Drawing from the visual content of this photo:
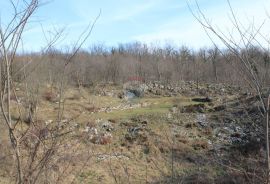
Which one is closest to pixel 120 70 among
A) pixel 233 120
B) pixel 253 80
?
pixel 233 120

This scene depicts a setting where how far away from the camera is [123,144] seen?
20125 millimetres

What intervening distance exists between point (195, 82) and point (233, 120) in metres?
26.2

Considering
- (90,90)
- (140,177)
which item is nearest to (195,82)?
(90,90)

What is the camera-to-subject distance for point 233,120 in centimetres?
2402

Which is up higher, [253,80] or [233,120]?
[253,80]

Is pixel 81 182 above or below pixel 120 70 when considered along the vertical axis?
below

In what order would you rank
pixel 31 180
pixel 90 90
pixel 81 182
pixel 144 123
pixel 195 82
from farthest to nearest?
1. pixel 195 82
2. pixel 90 90
3. pixel 144 123
4. pixel 81 182
5. pixel 31 180

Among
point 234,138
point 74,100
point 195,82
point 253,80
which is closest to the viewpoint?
point 253,80

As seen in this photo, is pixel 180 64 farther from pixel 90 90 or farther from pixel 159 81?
pixel 90 90

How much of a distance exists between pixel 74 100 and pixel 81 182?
58.6 ft

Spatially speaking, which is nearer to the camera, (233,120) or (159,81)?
(233,120)

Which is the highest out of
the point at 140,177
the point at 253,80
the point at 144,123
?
the point at 253,80

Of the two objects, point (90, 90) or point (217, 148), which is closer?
point (217, 148)

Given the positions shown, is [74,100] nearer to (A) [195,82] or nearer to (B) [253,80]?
(A) [195,82]
